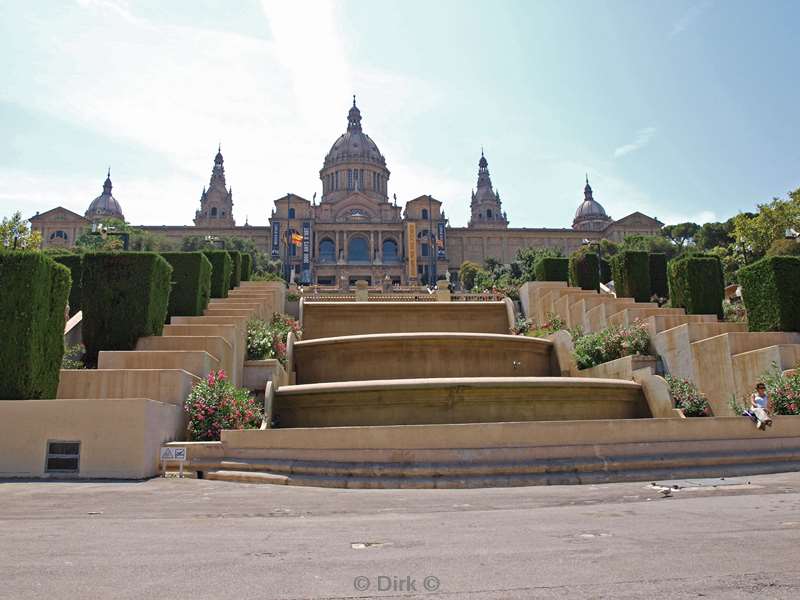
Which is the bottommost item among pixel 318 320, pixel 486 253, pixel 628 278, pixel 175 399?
pixel 175 399

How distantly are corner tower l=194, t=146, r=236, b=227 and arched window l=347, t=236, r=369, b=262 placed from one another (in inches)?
1116

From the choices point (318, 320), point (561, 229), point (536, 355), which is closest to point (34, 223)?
point (561, 229)

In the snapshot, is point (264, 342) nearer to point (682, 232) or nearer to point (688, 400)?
point (688, 400)

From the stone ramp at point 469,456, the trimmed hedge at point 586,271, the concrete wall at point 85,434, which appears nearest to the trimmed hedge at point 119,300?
the concrete wall at point 85,434

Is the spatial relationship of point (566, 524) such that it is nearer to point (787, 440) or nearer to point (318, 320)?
point (787, 440)

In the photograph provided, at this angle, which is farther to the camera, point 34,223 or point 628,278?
point 34,223

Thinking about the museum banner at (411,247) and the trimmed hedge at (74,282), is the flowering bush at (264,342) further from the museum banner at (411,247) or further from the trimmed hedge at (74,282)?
the museum banner at (411,247)

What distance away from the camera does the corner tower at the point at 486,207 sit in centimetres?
13125

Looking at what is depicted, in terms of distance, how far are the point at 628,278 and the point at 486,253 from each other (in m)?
88.3

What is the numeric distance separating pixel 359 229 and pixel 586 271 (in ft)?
258

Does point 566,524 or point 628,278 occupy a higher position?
point 628,278

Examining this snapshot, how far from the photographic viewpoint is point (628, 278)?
24234 millimetres

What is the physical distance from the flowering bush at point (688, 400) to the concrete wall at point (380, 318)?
9294mm

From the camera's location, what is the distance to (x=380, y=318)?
22.3m
